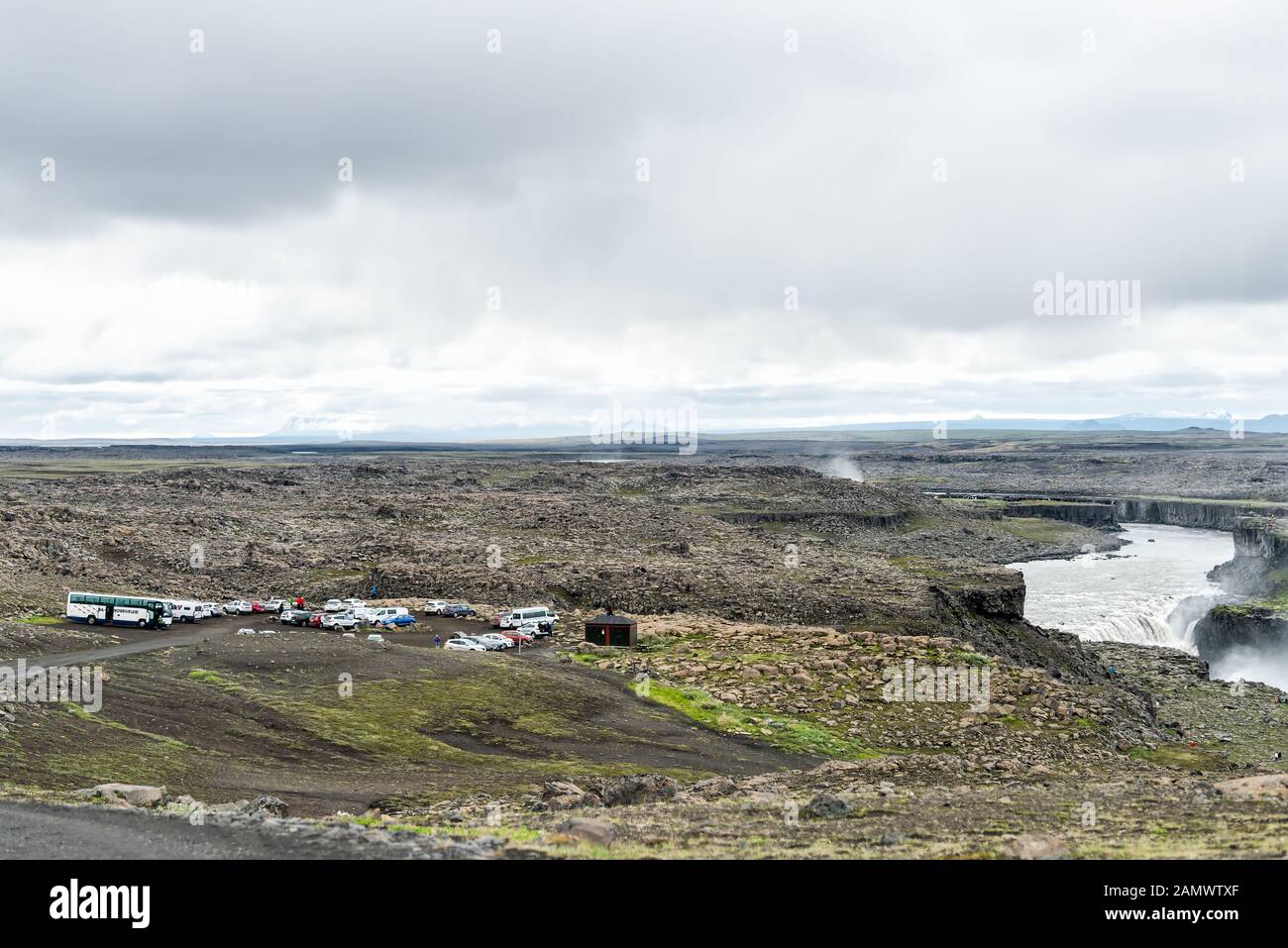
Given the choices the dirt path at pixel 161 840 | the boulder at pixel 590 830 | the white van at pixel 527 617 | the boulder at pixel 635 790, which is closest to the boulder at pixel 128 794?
the dirt path at pixel 161 840

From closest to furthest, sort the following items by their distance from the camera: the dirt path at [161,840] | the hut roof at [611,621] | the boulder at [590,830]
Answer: the dirt path at [161,840], the boulder at [590,830], the hut roof at [611,621]

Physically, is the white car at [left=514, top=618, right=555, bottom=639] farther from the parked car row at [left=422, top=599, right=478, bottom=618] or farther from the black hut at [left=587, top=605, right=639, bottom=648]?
the parked car row at [left=422, top=599, right=478, bottom=618]

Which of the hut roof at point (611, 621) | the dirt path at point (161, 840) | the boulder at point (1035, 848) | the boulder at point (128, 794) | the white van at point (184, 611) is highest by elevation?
the dirt path at point (161, 840)

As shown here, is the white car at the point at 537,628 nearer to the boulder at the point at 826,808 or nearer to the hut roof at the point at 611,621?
the hut roof at the point at 611,621

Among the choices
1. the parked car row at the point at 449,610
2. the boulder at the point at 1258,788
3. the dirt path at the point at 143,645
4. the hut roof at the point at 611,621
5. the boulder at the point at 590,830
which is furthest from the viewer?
the parked car row at the point at 449,610

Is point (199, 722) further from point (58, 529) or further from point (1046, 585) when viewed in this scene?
point (1046, 585)

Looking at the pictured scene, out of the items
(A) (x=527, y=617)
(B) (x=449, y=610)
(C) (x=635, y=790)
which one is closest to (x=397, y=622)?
(B) (x=449, y=610)
